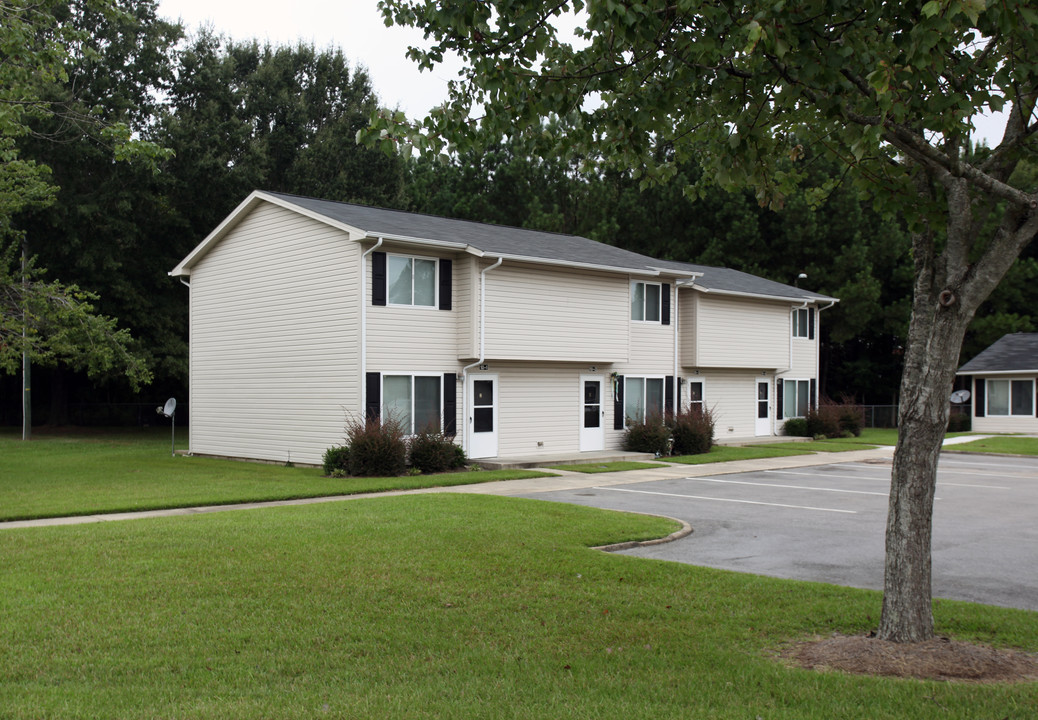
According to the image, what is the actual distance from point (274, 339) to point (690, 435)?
38.0 feet

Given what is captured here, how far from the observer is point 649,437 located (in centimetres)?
2547

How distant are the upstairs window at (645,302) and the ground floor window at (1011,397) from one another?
2071cm

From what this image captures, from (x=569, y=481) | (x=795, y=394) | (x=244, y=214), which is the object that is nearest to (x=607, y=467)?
(x=569, y=481)

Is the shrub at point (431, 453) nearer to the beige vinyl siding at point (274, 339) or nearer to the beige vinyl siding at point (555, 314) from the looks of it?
the beige vinyl siding at point (274, 339)

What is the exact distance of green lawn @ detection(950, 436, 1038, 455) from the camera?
2878 centimetres

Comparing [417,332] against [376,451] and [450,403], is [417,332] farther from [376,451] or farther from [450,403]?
[376,451]

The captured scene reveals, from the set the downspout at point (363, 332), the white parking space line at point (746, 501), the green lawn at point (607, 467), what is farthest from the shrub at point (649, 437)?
the downspout at point (363, 332)

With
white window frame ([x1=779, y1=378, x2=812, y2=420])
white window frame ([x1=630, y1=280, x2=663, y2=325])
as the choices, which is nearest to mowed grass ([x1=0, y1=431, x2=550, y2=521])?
white window frame ([x1=630, y1=280, x2=663, y2=325])

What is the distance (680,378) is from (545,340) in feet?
25.0

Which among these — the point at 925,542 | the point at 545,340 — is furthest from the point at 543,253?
the point at 925,542

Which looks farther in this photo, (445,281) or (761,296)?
(761,296)

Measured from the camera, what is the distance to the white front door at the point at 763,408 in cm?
3244

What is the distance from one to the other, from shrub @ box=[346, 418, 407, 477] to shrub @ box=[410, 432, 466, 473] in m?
0.64

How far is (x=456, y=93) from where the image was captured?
8.09 metres
